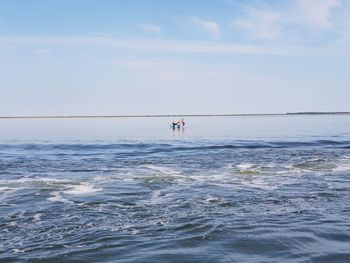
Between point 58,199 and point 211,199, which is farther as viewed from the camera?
point 58,199

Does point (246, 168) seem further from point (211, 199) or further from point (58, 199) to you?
point (58, 199)

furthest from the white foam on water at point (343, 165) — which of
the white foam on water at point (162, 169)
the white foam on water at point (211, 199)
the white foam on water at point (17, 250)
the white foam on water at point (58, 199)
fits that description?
the white foam on water at point (17, 250)

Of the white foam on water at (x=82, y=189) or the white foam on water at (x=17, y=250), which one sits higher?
the white foam on water at (x=17, y=250)

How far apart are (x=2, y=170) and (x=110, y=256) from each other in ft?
69.7

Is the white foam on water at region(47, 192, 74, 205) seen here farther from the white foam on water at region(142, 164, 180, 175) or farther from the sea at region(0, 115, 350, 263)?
the white foam on water at region(142, 164, 180, 175)

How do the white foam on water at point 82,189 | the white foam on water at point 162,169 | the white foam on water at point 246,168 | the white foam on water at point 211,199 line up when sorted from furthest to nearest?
the white foam on water at point 162,169 < the white foam on water at point 246,168 < the white foam on water at point 82,189 < the white foam on water at point 211,199

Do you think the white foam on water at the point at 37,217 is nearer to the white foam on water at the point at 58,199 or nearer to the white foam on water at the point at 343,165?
the white foam on water at the point at 58,199

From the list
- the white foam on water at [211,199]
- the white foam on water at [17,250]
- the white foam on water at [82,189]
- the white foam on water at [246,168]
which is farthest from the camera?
the white foam on water at [246,168]

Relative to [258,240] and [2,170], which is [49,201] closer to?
[258,240]

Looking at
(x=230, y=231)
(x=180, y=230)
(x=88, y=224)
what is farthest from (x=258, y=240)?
(x=88, y=224)

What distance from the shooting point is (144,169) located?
29.7 m

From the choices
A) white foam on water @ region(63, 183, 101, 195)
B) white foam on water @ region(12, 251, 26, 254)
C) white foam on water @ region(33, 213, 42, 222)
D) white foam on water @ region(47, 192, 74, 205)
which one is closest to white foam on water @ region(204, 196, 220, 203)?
white foam on water @ region(47, 192, 74, 205)

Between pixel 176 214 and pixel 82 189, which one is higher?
pixel 176 214

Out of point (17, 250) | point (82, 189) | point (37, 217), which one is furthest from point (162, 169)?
point (17, 250)
